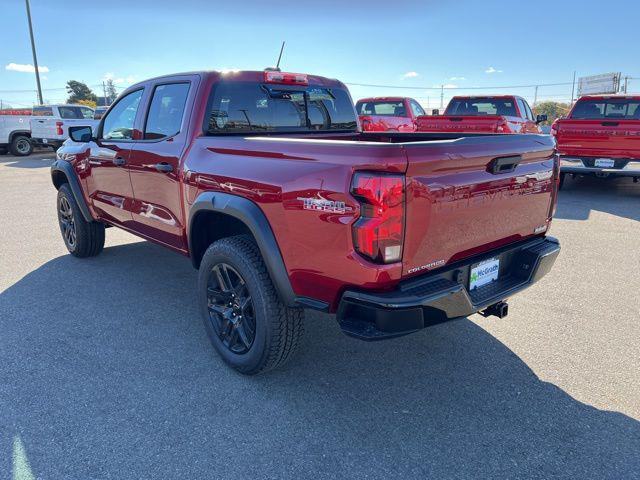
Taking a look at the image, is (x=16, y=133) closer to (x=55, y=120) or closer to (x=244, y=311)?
(x=55, y=120)

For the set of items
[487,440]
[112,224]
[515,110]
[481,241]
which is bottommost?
[487,440]

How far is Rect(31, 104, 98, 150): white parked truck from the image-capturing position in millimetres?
16500

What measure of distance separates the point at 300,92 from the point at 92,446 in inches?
114

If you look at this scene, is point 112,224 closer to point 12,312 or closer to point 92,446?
point 12,312

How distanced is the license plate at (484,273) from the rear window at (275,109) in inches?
75.6

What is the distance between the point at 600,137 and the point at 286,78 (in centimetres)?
726

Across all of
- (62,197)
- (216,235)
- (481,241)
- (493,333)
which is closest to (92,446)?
(216,235)

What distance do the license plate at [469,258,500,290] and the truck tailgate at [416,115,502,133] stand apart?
7.56 metres

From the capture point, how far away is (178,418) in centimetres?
258

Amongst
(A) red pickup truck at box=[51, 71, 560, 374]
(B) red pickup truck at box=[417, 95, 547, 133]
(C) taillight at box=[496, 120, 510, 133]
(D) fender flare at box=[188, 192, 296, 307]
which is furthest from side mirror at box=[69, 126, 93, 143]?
(C) taillight at box=[496, 120, 510, 133]

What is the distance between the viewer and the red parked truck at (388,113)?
39.8 ft

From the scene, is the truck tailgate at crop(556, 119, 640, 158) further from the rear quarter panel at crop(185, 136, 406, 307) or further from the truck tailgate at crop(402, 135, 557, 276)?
the rear quarter panel at crop(185, 136, 406, 307)

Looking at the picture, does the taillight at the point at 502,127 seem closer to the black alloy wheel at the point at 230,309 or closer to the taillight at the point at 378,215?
the black alloy wheel at the point at 230,309

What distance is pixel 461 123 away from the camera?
982 centimetres
